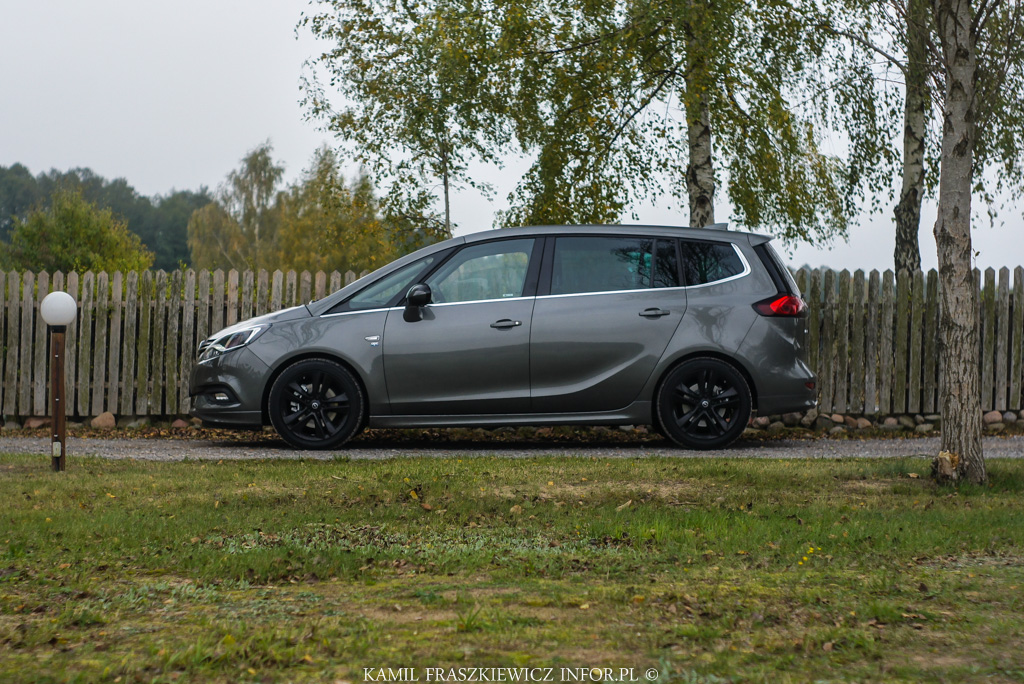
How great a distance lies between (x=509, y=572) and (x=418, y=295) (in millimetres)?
4857

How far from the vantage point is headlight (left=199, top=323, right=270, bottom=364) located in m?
9.51

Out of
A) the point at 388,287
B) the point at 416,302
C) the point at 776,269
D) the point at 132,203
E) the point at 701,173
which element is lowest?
the point at 416,302

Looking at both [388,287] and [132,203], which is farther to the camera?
[132,203]

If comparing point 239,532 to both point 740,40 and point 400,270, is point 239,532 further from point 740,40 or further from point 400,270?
point 740,40

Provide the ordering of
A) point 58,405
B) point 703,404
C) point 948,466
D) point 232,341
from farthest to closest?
point 703,404, point 232,341, point 58,405, point 948,466

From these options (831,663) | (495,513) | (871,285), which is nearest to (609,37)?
(871,285)

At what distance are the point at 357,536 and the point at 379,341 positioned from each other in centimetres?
402

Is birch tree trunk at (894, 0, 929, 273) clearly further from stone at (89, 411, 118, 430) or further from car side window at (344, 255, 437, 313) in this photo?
stone at (89, 411, 118, 430)

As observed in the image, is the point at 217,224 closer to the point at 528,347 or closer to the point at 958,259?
the point at 528,347

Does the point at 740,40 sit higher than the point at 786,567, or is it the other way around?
the point at 740,40

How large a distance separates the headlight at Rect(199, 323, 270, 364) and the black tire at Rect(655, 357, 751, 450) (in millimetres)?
3669

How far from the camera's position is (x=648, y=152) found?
50.7 feet

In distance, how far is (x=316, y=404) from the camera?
9484 mm

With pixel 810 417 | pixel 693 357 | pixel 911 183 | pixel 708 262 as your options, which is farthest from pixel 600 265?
pixel 911 183
